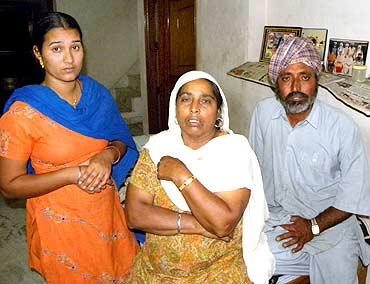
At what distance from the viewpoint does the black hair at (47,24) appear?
1.38 meters

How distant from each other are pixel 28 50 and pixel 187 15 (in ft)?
9.61

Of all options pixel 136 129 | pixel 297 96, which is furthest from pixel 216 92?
pixel 136 129

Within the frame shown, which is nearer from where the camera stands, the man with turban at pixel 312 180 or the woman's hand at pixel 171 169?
the woman's hand at pixel 171 169

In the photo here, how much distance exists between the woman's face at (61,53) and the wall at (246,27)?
1614 millimetres

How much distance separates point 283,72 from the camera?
1.83 meters

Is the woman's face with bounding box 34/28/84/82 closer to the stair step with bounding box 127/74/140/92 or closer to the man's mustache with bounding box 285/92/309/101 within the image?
the man's mustache with bounding box 285/92/309/101

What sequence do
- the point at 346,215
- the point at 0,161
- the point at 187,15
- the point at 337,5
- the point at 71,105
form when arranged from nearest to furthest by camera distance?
the point at 0,161, the point at 71,105, the point at 346,215, the point at 337,5, the point at 187,15

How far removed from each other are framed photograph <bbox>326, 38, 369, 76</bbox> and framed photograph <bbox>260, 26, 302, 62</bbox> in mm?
371

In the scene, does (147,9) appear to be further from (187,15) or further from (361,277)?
(361,277)

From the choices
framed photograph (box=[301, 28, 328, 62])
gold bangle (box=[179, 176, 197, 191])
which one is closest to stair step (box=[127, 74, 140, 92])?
framed photograph (box=[301, 28, 328, 62])

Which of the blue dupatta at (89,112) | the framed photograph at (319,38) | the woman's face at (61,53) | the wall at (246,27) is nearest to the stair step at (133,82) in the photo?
the wall at (246,27)

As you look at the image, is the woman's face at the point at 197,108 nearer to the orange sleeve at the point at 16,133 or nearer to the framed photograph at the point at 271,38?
the orange sleeve at the point at 16,133

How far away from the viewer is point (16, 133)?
1.34 meters

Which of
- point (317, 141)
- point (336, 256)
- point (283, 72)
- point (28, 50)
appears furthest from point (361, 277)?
point (28, 50)
